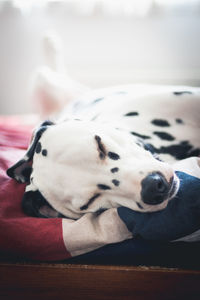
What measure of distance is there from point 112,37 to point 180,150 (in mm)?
2270

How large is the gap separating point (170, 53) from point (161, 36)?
8.4 inches

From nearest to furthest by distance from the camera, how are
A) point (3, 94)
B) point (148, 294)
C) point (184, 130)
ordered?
point (148, 294) → point (184, 130) → point (3, 94)

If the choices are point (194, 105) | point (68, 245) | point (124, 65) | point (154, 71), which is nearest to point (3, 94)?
point (124, 65)

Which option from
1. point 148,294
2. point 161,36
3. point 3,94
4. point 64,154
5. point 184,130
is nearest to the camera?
point 148,294

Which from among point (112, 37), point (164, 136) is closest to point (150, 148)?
point (164, 136)

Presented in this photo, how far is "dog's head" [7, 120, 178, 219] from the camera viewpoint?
88 cm

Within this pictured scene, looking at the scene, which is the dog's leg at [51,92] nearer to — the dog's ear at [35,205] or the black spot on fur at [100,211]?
the dog's ear at [35,205]

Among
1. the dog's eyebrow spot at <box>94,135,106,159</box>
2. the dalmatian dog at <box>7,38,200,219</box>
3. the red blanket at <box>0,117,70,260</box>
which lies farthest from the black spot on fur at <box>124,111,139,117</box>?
the red blanket at <box>0,117,70,260</box>

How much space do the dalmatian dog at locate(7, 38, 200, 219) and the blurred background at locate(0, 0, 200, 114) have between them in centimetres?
190

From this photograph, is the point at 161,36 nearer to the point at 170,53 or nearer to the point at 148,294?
the point at 170,53

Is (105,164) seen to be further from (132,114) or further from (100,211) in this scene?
Result: (132,114)

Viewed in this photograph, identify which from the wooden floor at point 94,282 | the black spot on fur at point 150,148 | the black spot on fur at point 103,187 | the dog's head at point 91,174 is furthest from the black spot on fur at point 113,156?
the wooden floor at point 94,282

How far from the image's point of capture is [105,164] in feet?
3.20

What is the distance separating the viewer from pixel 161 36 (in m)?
3.05
